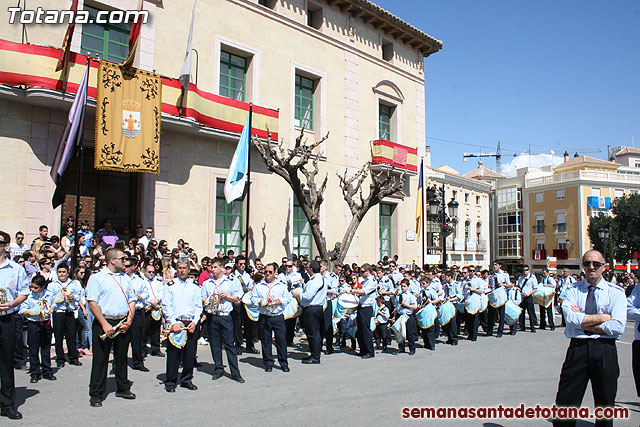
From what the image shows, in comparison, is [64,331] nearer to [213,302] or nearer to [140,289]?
[140,289]

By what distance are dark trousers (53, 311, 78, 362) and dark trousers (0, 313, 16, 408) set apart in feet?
7.94

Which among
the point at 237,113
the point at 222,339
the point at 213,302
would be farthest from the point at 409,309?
the point at 237,113

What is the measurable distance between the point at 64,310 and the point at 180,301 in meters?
2.57

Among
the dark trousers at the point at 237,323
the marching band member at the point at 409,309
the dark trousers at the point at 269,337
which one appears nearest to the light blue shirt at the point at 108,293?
the dark trousers at the point at 269,337

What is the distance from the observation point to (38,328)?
7781 millimetres

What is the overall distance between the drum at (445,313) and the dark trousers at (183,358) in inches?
266

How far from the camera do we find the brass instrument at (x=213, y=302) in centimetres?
829

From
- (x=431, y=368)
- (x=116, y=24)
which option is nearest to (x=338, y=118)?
(x=116, y=24)

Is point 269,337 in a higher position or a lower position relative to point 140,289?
lower

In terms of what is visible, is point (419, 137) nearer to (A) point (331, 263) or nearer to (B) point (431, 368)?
(A) point (331, 263)

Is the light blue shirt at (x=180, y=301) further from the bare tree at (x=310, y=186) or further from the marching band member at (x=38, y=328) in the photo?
the bare tree at (x=310, y=186)

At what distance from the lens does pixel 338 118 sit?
20812 mm

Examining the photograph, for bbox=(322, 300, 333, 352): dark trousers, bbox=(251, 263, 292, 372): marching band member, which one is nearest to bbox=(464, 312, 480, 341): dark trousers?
bbox=(322, 300, 333, 352): dark trousers

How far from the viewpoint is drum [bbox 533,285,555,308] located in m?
15.5
